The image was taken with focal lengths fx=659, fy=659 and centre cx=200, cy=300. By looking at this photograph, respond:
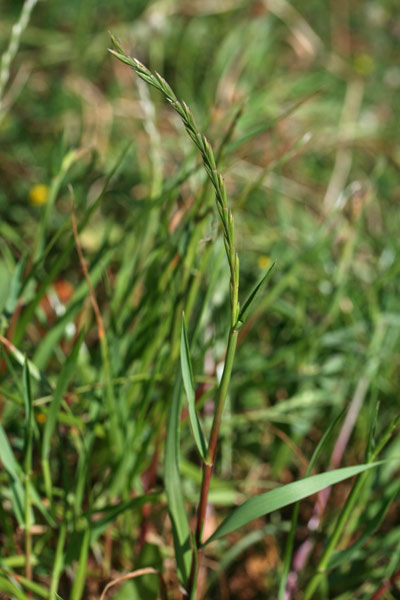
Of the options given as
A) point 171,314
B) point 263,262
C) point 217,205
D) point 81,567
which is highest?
point 217,205

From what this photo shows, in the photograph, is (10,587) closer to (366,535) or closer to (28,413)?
(28,413)

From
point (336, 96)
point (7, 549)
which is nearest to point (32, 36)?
point (336, 96)

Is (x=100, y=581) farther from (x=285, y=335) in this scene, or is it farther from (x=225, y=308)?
(x=285, y=335)

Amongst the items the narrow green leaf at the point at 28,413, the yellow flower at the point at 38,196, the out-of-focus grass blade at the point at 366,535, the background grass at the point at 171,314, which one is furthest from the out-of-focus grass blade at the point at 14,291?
the yellow flower at the point at 38,196

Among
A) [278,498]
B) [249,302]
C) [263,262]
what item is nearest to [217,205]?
[249,302]

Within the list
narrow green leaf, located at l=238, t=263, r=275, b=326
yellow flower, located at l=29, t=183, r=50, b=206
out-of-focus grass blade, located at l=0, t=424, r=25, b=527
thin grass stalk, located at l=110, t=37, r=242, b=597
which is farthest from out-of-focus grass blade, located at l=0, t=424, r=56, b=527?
yellow flower, located at l=29, t=183, r=50, b=206
